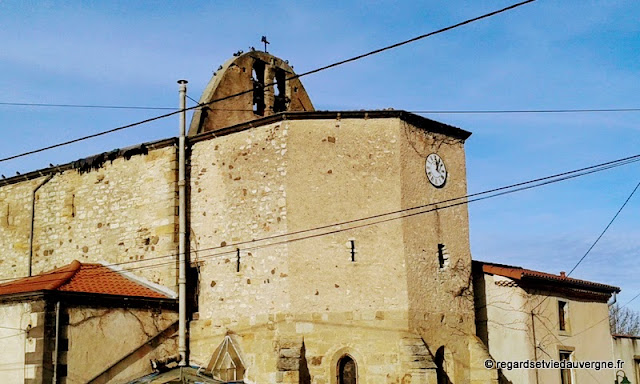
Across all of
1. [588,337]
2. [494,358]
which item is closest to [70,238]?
[494,358]

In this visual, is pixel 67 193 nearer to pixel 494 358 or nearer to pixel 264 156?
pixel 264 156

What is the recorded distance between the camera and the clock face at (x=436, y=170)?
22.1 metres

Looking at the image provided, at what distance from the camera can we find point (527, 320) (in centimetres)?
2345

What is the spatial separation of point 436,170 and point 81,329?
33.3 ft

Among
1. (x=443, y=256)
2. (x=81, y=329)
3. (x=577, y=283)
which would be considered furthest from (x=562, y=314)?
(x=81, y=329)

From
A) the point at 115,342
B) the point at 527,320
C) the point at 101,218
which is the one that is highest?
the point at 101,218

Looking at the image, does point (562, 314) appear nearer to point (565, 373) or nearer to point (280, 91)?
point (565, 373)

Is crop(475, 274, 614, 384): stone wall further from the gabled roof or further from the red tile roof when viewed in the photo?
the red tile roof

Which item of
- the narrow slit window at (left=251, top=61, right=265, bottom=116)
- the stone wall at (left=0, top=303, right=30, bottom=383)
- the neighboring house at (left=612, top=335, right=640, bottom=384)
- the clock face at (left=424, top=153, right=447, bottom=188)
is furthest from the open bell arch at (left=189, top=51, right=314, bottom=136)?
the neighboring house at (left=612, top=335, right=640, bottom=384)

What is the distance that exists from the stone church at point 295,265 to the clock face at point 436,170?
0.14 ft

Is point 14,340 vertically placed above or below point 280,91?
below

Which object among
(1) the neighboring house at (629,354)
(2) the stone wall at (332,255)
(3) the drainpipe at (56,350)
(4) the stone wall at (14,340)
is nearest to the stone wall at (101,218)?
(2) the stone wall at (332,255)

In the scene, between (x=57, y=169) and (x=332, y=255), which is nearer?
(x=332, y=255)

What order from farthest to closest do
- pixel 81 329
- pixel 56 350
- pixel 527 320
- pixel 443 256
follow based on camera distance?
pixel 527 320, pixel 443 256, pixel 81 329, pixel 56 350
